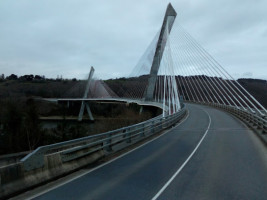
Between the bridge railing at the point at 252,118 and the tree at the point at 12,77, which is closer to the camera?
the bridge railing at the point at 252,118

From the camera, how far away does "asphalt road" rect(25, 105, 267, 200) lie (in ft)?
21.0

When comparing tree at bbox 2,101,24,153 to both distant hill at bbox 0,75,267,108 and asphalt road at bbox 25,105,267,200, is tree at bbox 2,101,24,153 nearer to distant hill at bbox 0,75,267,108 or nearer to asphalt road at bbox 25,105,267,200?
distant hill at bbox 0,75,267,108

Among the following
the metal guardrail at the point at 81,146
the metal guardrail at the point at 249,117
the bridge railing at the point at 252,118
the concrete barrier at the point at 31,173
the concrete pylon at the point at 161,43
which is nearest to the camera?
the concrete barrier at the point at 31,173

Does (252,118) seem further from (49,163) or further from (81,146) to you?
(49,163)

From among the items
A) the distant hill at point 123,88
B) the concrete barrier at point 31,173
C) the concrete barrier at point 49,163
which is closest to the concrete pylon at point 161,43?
the distant hill at point 123,88

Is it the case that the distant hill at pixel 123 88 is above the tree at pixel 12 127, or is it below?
above

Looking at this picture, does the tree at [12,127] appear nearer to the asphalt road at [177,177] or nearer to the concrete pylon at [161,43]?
the concrete pylon at [161,43]

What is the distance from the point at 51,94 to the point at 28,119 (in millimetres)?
80197

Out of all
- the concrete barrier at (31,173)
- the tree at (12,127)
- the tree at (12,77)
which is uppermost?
the tree at (12,77)

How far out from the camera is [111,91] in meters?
86.0

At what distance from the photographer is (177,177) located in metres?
7.86

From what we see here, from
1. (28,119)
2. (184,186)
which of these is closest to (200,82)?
(28,119)

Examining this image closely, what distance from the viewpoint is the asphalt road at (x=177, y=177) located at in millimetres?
6414

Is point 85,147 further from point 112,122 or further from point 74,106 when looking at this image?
point 74,106
